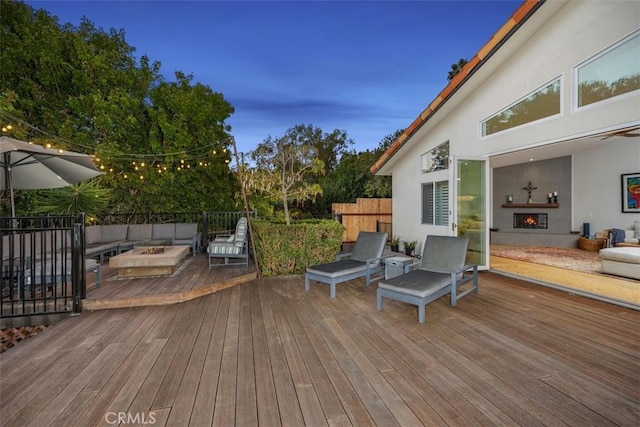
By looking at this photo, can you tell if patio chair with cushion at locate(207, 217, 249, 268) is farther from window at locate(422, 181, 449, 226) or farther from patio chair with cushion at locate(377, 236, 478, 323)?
window at locate(422, 181, 449, 226)

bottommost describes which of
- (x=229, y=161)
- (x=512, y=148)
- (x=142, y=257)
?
(x=142, y=257)

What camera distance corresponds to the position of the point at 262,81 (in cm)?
1280

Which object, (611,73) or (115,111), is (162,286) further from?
(611,73)

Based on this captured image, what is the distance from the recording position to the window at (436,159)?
689 cm

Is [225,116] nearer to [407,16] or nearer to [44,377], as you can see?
[407,16]

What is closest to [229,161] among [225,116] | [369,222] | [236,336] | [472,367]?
[225,116]

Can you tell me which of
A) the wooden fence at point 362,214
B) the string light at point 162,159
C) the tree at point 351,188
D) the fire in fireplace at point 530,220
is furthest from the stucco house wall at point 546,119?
the string light at point 162,159

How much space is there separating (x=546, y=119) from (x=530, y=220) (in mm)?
6894

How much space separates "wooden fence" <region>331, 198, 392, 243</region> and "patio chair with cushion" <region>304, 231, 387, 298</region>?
5.44m

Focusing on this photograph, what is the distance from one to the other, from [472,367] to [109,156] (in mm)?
10094

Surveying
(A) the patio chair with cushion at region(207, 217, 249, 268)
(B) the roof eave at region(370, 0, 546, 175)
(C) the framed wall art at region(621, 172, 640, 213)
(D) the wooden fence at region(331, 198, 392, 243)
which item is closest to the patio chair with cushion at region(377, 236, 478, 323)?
(B) the roof eave at region(370, 0, 546, 175)

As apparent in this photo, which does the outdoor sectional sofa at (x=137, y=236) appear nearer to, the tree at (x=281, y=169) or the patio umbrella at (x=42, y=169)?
the patio umbrella at (x=42, y=169)

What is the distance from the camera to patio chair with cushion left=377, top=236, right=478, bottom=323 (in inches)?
144

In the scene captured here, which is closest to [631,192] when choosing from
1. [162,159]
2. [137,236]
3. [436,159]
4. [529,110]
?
[436,159]
